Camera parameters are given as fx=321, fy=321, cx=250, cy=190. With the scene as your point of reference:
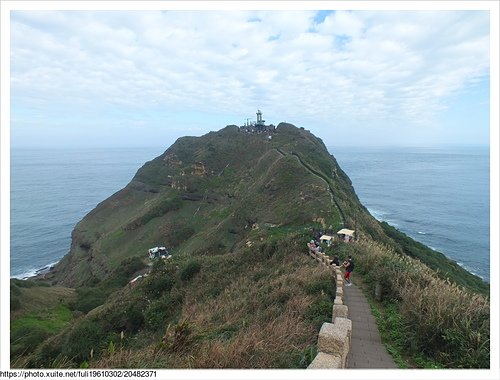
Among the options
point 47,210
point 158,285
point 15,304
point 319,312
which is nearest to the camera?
point 319,312

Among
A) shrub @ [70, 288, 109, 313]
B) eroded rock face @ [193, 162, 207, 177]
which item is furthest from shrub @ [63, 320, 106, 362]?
eroded rock face @ [193, 162, 207, 177]

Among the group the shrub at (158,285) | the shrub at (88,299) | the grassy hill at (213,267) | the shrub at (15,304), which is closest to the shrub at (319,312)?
the grassy hill at (213,267)

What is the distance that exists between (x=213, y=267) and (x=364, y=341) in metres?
13.1

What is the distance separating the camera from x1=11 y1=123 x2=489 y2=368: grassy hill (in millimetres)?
6793

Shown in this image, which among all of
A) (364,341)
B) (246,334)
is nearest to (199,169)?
(246,334)

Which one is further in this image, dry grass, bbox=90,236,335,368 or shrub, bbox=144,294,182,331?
shrub, bbox=144,294,182,331

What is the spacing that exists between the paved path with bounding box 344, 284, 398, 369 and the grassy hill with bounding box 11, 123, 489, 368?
723 millimetres

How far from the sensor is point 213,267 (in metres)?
19.2

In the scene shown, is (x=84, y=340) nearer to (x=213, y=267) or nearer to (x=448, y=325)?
(x=213, y=267)

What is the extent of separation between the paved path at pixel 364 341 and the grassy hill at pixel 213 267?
0.72 m

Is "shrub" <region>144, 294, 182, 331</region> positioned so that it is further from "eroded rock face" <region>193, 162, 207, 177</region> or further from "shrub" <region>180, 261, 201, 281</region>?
"eroded rock face" <region>193, 162, 207, 177</region>

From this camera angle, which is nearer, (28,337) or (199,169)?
(28,337)

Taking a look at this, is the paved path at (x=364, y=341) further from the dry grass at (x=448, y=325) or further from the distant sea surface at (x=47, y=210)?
the distant sea surface at (x=47, y=210)

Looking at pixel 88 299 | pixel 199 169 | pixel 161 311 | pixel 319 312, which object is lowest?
pixel 88 299
